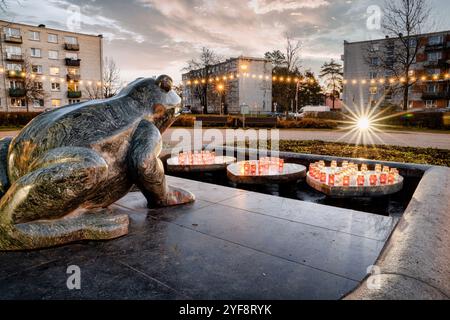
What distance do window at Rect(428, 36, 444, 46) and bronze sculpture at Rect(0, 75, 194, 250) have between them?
2392 inches

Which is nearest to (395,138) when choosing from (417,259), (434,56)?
(417,259)

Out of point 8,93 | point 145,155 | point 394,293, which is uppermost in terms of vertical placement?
point 8,93

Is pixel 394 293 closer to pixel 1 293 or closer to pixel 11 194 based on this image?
pixel 1 293

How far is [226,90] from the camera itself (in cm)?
6050

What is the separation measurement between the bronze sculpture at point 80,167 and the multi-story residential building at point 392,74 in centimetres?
4993

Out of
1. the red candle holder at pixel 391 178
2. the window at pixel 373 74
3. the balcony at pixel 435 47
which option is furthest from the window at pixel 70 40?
the balcony at pixel 435 47

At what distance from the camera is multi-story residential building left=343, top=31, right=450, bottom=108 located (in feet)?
159

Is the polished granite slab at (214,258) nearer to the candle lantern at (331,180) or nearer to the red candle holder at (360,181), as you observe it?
the candle lantern at (331,180)

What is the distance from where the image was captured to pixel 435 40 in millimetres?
49438

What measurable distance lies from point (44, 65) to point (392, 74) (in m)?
59.1

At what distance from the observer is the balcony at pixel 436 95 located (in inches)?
1901

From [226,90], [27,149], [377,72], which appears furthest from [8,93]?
[377,72]

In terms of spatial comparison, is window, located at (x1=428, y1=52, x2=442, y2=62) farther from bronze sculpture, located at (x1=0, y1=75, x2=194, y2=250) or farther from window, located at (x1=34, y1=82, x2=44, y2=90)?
window, located at (x1=34, y1=82, x2=44, y2=90)
